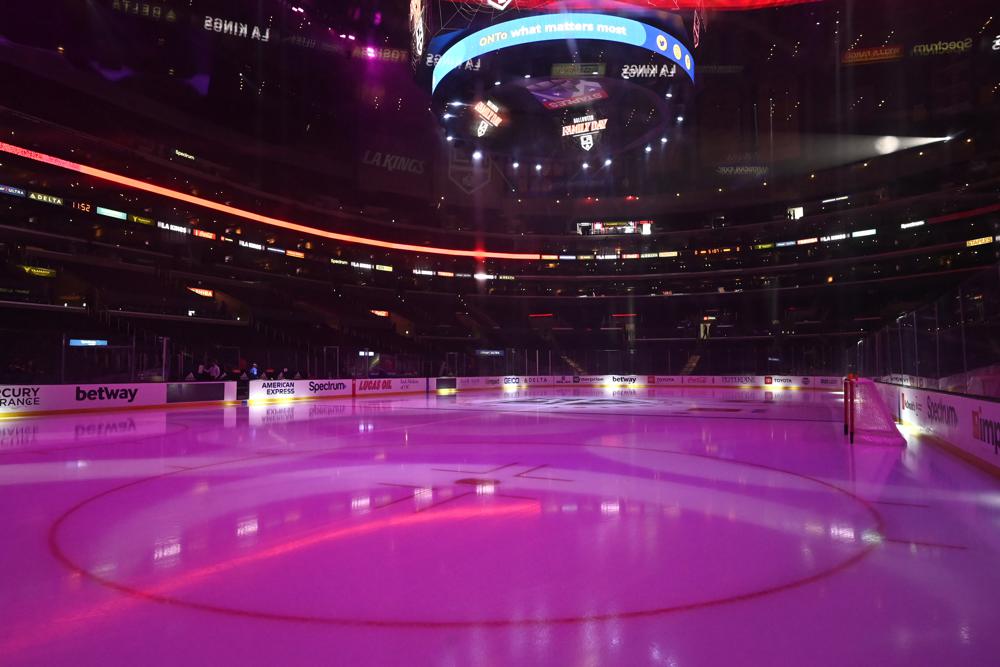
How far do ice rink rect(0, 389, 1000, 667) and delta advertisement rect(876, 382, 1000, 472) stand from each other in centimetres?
41

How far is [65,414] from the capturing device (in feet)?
63.7

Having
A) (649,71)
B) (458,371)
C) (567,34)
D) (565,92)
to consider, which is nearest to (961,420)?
(567,34)

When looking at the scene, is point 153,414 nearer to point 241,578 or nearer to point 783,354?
point 241,578

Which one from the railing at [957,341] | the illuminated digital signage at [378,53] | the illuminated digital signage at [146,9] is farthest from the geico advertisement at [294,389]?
the railing at [957,341]

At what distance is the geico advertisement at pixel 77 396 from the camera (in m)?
18.6

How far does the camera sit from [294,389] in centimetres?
2814

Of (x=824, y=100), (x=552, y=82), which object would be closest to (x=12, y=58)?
(x=552, y=82)

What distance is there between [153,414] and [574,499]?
18544 mm

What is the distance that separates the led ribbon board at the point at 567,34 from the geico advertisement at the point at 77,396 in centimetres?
1609

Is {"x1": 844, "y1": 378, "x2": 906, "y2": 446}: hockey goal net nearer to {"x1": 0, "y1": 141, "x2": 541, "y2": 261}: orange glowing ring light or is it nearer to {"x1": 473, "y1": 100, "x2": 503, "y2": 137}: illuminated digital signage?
{"x1": 473, "y1": 100, "x2": 503, "y2": 137}: illuminated digital signage

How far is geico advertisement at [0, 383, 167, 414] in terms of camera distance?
18.6 meters

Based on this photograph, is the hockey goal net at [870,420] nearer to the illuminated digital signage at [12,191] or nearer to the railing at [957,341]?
the railing at [957,341]

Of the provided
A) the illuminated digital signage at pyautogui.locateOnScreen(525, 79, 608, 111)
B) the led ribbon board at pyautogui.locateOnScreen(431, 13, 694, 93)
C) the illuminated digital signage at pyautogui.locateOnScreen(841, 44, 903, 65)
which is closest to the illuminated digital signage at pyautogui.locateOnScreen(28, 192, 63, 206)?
the led ribbon board at pyautogui.locateOnScreen(431, 13, 694, 93)

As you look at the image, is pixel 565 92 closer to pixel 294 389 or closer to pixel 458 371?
pixel 294 389
